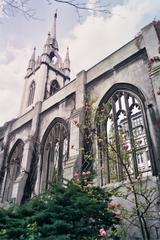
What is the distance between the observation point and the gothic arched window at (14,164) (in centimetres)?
1350

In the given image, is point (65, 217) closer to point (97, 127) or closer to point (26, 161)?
point (97, 127)

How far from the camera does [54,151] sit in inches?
455

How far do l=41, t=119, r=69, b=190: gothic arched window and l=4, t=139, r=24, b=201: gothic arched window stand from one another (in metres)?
2.58

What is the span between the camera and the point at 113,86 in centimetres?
957

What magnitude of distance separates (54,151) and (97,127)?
→ 3.35 meters

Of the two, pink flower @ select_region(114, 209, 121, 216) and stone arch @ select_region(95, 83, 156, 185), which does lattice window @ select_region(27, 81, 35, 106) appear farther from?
pink flower @ select_region(114, 209, 121, 216)

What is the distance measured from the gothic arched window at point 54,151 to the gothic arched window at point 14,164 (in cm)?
258

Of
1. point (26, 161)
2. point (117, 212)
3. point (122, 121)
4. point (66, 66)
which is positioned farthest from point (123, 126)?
point (66, 66)

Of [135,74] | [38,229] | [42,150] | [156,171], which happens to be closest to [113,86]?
[135,74]

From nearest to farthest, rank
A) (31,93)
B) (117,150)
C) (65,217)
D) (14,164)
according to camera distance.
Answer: (65,217), (117,150), (14,164), (31,93)

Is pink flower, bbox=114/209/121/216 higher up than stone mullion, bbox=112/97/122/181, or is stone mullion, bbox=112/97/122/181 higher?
stone mullion, bbox=112/97/122/181

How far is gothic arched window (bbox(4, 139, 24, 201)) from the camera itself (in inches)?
531

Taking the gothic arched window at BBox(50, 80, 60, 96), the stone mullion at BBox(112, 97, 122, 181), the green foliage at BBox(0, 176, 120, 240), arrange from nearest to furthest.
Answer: the green foliage at BBox(0, 176, 120, 240), the stone mullion at BBox(112, 97, 122, 181), the gothic arched window at BBox(50, 80, 60, 96)

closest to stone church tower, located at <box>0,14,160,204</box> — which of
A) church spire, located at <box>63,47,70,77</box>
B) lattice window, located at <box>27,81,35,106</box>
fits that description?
lattice window, located at <box>27,81,35,106</box>
